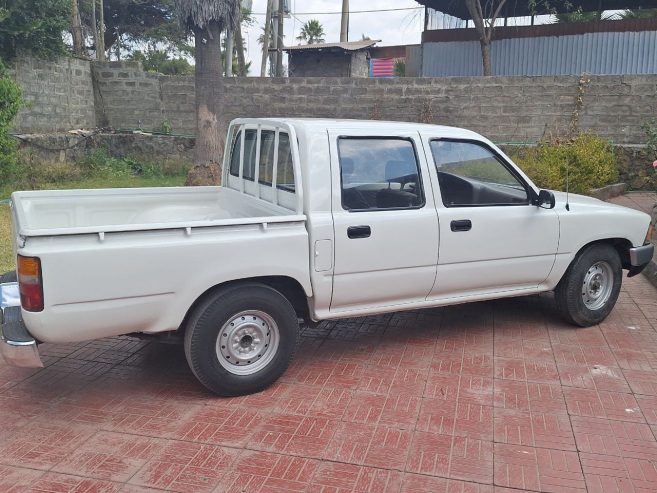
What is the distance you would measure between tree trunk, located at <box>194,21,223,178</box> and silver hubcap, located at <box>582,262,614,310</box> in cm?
886

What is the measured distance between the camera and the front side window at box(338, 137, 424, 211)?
4.71m

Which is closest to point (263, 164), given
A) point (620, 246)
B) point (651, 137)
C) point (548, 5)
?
point (620, 246)

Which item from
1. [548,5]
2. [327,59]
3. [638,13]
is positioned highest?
[548,5]

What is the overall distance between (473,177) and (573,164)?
8.07 metres

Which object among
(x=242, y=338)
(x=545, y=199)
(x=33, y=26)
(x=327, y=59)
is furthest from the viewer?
(x=327, y=59)

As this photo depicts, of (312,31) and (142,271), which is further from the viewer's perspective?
(312,31)

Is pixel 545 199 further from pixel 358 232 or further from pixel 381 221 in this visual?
pixel 358 232

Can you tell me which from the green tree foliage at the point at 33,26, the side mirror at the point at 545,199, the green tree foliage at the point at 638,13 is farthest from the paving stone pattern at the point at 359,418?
the green tree foliage at the point at 638,13

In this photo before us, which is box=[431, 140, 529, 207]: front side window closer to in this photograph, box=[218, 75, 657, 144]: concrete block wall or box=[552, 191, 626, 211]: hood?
box=[552, 191, 626, 211]: hood

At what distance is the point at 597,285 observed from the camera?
6.01m

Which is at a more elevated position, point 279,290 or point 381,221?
point 381,221

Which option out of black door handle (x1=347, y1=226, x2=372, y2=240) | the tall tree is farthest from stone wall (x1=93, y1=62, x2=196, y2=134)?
black door handle (x1=347, y1=226, x2=372, y2=240)

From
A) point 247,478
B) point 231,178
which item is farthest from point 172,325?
point 231,178

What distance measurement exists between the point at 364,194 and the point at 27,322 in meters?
2.36
